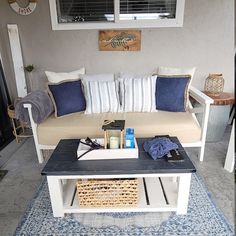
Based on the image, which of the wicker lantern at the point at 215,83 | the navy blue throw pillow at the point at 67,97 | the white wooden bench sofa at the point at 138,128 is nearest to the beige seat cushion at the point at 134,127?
the white wooden bench sofa at the point at 138,128

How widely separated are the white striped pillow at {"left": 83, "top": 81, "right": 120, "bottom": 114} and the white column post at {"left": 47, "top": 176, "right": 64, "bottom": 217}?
981 millimetres

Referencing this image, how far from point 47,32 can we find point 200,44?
6.27 feet

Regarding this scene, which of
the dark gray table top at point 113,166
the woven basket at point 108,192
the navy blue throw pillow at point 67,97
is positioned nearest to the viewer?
the dark gray table top at point 113,166

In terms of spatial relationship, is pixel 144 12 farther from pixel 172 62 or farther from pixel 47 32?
pixel 47 32

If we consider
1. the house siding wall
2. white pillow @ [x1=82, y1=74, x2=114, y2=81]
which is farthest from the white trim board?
white pillow @ [x1=82, y1=74, x2=114, y2=81]

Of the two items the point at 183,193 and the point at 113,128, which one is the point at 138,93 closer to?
the point at 113,128

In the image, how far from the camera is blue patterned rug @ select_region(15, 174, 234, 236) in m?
1.34

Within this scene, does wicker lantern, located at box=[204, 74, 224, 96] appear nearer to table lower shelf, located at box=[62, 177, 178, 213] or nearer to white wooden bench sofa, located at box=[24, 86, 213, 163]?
white wooden bench sofa, located at box=[24, 86, 213, 163]

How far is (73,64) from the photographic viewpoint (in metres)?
2.75

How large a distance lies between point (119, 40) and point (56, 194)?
6.46 ft

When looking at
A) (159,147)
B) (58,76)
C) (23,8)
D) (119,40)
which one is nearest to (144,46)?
(119,40)

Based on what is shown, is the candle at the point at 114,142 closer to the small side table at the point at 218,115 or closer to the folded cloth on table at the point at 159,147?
the folded cloth on table at the point at 159,147

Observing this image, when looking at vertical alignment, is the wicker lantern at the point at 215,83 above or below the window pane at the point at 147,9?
below

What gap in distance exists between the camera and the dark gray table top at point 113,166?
127cm
